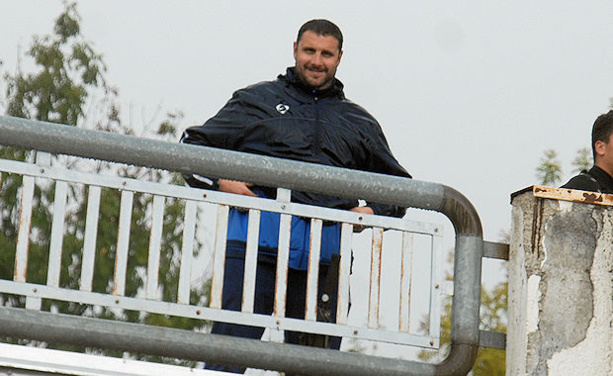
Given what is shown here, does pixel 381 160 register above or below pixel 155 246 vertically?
above

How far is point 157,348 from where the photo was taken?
4363 millimetres

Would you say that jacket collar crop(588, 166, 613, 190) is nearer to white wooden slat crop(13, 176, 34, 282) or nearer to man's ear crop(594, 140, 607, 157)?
man's ear crop(594, 140, 607, 157)

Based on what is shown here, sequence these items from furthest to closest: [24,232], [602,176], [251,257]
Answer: [602,176], [251,257], [24,232]

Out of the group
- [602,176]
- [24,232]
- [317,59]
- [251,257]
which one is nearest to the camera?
[24,232]

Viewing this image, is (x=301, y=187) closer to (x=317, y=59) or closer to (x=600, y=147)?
(x=317, y=59)

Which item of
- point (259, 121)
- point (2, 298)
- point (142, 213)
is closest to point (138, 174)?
point (142, 213)

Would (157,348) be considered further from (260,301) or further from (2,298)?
(2,298)

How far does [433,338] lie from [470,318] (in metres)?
0.17

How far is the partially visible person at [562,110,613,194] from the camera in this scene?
16.6 feet

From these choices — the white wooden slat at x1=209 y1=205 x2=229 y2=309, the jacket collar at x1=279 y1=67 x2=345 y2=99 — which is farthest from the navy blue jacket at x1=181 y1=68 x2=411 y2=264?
the white wooden slat at x1=209 y1=205 x2=229 y2=309

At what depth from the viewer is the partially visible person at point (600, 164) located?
16.6 ft

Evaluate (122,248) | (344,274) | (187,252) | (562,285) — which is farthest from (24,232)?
(562,285)

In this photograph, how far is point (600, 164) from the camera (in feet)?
17.6

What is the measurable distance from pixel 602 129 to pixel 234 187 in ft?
6.03
